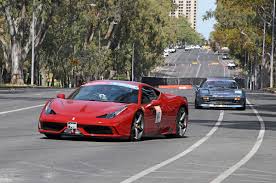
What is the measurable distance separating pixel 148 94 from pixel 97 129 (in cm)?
205

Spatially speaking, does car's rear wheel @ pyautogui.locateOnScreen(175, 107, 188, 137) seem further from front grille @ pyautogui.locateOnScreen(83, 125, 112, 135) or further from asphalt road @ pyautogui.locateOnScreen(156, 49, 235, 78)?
asphalt road @ pyautogui.locateOnScreen(156, 49, 235, 78)

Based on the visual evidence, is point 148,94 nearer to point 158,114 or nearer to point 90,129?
point 158,114

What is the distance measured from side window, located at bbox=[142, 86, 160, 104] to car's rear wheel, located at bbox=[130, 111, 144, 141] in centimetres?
51

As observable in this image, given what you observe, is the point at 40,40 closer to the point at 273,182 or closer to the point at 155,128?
the point at 155,128

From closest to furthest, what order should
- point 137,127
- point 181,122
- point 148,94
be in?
1. point 137,127
2. point 148,94
3. point 181,122

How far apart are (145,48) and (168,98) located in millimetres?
86287

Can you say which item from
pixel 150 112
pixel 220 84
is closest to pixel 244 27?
pixel 220 84

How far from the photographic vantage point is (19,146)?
1498 centimetres

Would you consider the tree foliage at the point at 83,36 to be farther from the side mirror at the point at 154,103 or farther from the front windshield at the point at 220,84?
the side mirror at the point at 154,103

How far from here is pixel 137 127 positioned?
16.7 meters

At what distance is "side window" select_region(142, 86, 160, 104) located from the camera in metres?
17.4

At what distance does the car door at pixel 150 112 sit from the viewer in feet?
56.2

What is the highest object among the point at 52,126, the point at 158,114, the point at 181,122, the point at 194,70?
the point at 158,114

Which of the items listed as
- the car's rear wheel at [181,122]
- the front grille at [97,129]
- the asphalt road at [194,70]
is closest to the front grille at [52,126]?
the front grille at [97,129]
